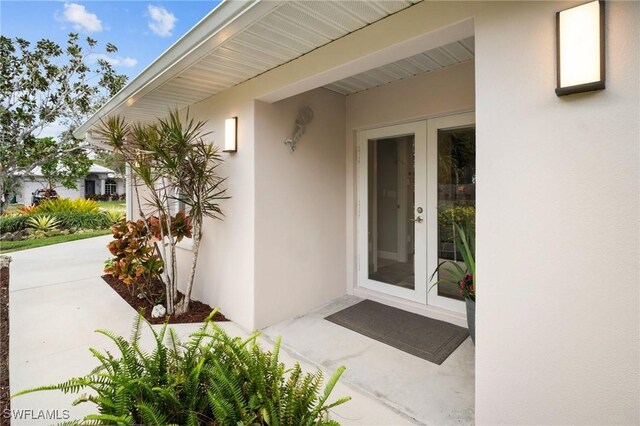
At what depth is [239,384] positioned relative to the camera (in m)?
1.97

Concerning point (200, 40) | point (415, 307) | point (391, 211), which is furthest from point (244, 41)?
point (415, 307)

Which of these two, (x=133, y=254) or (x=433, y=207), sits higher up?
(x=433, y=207)

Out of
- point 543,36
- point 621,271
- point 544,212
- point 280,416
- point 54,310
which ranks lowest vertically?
point 54,310

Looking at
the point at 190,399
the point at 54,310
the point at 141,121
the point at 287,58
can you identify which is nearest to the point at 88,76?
the point at 141,121

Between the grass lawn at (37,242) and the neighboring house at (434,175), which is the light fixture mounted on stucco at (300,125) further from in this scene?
the grass lawn at (37,242)

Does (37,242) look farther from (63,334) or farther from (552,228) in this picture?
(552,228)

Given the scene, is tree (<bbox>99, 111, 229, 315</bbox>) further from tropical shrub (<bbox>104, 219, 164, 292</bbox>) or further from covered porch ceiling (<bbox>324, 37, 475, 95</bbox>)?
covered porch ceiling (<bbox>324, 37, 475, 95</bbox>)

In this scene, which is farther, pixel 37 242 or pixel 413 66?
pixel 37 242

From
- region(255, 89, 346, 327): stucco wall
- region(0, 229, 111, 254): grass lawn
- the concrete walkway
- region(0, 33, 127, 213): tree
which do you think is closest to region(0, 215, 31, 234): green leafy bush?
region(0, 229, 111, 254): grass lawn

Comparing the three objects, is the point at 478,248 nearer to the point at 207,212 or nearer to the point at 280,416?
the point at 280,416

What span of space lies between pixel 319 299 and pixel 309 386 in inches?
115

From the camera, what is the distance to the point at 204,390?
2004 mm

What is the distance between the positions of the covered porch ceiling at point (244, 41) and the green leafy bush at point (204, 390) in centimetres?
246

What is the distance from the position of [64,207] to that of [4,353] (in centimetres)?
1193
